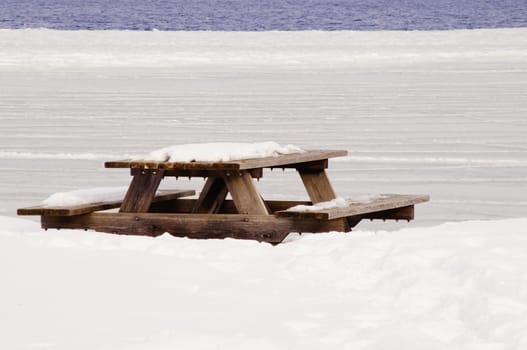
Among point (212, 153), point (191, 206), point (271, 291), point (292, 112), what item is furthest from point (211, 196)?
point (292, 112)

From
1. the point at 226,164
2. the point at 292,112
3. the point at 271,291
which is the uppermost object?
the point at 292,112

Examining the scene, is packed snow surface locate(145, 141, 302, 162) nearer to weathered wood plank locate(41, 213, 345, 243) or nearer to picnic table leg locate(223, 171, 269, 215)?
picnic table leg locate(223, 171, 269, 215)

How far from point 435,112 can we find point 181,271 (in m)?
10.2

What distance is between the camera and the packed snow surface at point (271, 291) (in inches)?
213

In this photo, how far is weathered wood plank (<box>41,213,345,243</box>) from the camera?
25.8 feet

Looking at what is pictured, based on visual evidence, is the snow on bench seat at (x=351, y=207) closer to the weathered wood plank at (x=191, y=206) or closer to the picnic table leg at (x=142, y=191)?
the weathered wood plank at (x=191, y=206)

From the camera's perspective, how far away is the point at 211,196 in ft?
28.8

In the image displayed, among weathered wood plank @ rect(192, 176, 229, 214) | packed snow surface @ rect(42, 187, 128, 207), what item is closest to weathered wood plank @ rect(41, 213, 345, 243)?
packed snow surface @ rect(42, 187, 128, 207)

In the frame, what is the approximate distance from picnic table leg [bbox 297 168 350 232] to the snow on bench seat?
0.87ft

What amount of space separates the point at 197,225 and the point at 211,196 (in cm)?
74

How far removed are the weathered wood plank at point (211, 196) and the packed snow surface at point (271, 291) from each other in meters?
0.87

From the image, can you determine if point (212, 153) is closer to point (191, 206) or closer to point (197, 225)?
point (197, 225)

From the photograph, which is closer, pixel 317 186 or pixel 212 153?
pixel 212 153

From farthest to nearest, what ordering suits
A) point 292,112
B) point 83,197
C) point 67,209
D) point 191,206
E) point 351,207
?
point 292,112
point 191,206
point 83,197
point 351,207
point 67,209
